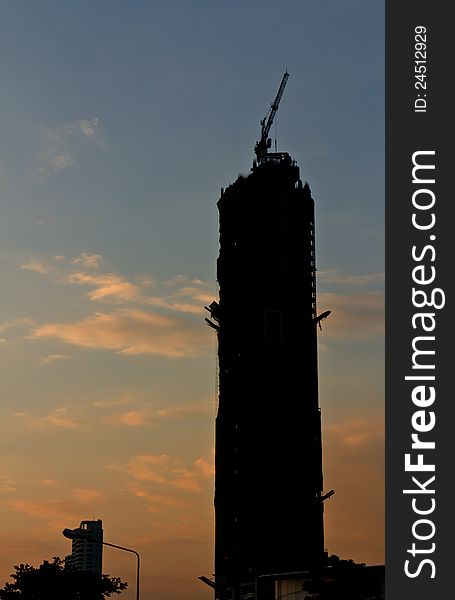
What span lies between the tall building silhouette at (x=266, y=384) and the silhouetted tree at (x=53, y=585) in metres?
31.4

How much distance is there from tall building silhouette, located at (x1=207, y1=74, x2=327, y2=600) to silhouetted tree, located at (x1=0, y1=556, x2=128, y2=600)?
31394mm

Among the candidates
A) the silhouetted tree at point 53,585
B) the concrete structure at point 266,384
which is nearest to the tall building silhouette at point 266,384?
the concrete structure at point 266,384

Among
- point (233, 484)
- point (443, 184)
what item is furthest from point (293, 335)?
point (443, 184)

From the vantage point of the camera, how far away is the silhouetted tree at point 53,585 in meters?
85.1

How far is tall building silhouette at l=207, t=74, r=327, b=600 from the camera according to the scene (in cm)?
12325

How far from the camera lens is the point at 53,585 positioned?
85312mm

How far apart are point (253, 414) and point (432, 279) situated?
96.7m

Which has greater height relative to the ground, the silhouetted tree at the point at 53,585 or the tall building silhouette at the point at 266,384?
the tall building silhouette at the point at 266,384

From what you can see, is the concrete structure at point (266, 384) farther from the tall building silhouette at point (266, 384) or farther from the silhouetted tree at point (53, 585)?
the silhouetted tree at point (53, 585)

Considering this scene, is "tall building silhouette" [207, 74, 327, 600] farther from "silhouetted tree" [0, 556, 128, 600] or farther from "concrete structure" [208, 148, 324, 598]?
"silhouetted tree" [0, 556, 128, 600]

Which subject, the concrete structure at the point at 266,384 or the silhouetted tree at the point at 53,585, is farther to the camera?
the concrete structure at the point at 266,384

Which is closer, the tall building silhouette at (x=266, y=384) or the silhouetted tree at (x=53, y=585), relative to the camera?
the silhouetted tree at (x=53, y=585)

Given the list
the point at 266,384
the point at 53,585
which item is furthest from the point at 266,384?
the point at 53,585

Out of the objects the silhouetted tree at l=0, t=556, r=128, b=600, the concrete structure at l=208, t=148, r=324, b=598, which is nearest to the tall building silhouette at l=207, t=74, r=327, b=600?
the concrete structure at l=208, t=148, r=324, b=598
